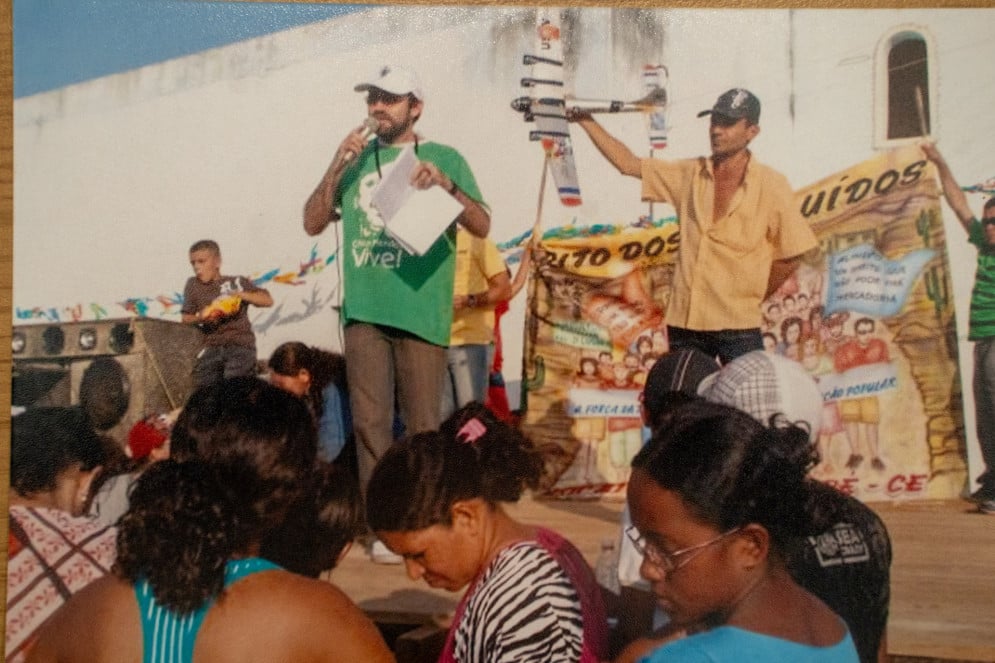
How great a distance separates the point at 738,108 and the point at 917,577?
5.27 ft

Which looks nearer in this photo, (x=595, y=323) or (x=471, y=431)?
(x=471, y=431)

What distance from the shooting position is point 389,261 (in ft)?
12.6

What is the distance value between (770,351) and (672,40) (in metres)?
1.06

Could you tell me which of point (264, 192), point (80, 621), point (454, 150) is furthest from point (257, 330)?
point (80, 621)

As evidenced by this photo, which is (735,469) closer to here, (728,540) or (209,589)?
(728,540)

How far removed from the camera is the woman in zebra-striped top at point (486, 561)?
113 inches

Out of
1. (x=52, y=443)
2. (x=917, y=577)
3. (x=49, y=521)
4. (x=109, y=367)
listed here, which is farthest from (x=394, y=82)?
(x=917, y=577)

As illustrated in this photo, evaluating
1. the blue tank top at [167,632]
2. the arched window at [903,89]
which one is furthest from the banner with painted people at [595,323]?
the blue tank top at [167,632]

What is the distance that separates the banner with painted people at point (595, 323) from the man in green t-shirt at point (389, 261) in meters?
0.28

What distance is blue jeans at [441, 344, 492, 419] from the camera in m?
3.79

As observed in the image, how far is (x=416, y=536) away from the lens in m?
3.03

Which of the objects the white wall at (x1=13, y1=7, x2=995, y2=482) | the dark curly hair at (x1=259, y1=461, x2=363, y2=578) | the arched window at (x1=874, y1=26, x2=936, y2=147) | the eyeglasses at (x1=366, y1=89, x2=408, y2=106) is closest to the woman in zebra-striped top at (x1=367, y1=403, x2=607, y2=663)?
the dark curly hair at (x1=259, y1=461, x2=363, y2=578)

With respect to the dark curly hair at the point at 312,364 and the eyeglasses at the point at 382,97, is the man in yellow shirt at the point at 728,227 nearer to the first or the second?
the eyeglasses at the point at 382,97

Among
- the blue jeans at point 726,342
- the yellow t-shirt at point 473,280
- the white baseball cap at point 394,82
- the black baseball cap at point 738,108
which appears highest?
the white baseball cap at point 394,82
